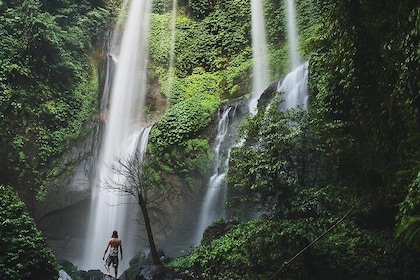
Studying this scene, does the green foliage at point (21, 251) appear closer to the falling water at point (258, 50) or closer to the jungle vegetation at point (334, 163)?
the jungle vegetation at point (334, 163)

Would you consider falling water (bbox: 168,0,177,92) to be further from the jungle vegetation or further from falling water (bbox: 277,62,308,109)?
falling water (bbox: 277,62,308,109)

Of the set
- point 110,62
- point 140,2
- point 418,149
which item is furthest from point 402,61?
point 140,2

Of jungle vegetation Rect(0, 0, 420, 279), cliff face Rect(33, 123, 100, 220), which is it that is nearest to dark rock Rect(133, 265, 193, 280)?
jungle vegetation Rect(0, 0, 420, 279)

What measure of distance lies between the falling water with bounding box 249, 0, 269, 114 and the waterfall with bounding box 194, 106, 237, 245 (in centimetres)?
233

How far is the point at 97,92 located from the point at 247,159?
13777 millimetres

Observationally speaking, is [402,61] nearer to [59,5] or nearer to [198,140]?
[198,140]

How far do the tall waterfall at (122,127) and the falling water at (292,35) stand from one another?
8393mm

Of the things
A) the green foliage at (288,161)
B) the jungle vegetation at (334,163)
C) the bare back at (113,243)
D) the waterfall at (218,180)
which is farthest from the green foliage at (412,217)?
the waterfall at (218,180)

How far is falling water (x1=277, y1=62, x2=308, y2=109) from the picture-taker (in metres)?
14.1

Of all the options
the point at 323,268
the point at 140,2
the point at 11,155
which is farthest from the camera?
the point at 140,2

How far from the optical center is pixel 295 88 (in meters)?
14.7

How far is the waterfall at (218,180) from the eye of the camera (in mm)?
14844

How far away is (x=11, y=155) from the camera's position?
1527cm

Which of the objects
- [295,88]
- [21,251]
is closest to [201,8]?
[295,88]
